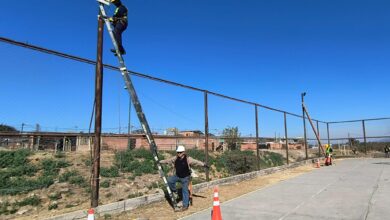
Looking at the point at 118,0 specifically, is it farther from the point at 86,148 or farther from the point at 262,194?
the point at 86,148

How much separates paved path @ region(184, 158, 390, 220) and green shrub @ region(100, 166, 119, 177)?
488 centimetres

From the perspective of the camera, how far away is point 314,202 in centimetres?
943

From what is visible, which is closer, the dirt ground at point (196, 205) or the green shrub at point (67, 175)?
the dirt ground at point (196, 205)

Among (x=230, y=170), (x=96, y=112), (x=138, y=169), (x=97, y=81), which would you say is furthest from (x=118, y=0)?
(x=230, y=170)

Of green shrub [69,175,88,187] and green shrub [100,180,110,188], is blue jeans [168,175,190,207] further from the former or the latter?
green shrub [69,175,88,187]

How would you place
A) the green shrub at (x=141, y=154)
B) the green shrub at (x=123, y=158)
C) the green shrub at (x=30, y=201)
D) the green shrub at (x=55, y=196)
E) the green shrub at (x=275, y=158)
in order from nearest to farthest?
the green shrub at (x=30, y=201) → the green shrub at (x=55, y=196) → the green shrub at (x=123, y=158) → the green shrub at (x=141, y=154) → the green shrub at (x=275, y=158)

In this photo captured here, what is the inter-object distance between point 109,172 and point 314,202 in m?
7.18

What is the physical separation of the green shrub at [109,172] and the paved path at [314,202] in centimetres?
488

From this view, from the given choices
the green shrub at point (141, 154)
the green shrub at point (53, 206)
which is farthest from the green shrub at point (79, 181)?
the green shrub at point (141, 154)

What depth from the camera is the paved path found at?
314 inches

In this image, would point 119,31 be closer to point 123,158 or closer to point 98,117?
point 98,117

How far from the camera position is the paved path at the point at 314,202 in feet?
26.1

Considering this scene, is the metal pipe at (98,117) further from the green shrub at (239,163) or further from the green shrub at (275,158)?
the green shrub at (275,158)

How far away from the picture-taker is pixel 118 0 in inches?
319
